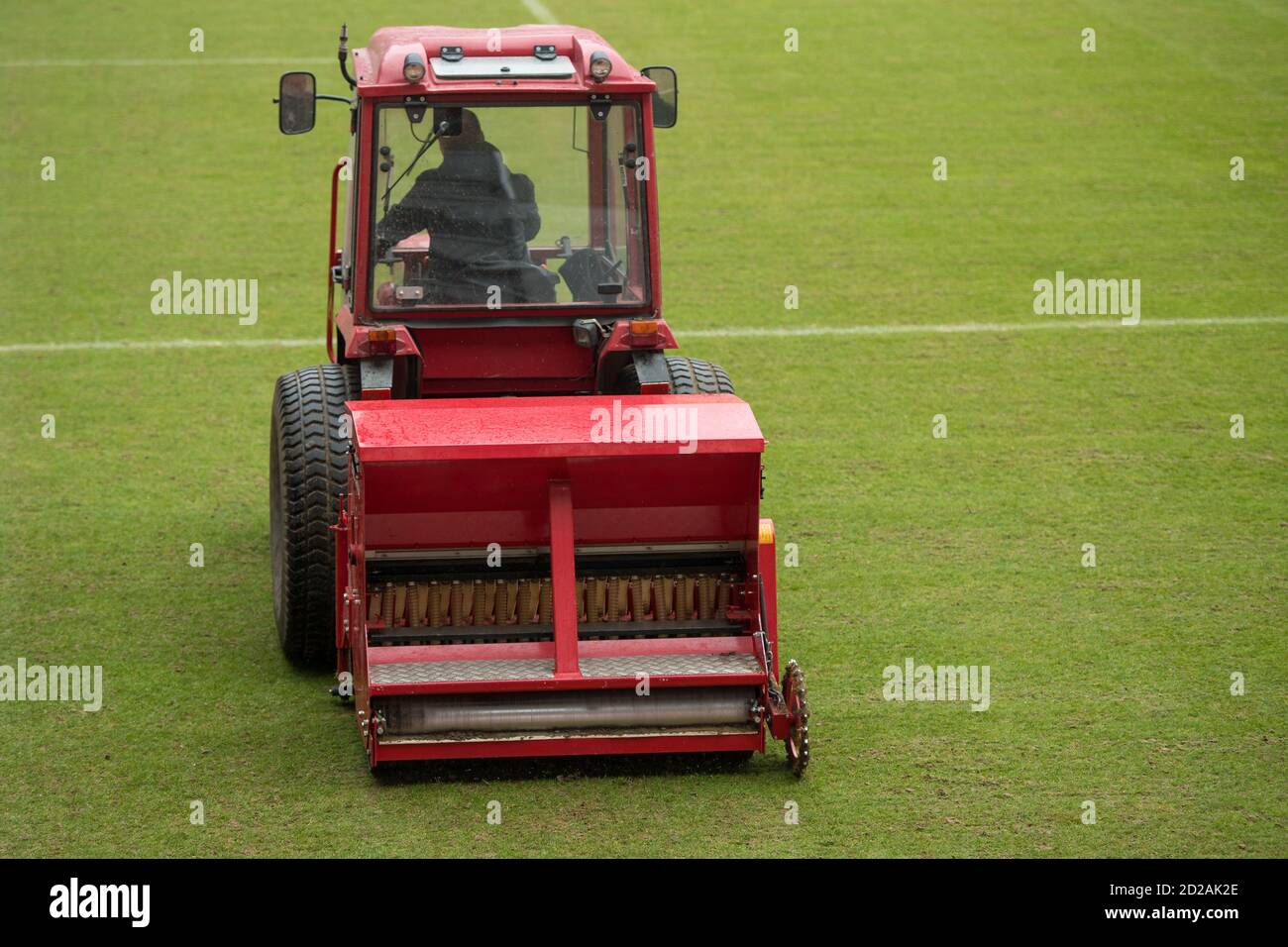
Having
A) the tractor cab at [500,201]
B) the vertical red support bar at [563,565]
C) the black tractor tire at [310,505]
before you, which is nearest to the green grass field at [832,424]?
the black tractor tire at [310,505]

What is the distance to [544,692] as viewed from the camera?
6586mm

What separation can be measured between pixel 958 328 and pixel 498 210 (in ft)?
20.8

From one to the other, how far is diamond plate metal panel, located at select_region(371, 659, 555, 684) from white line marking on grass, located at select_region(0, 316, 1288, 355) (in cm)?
671

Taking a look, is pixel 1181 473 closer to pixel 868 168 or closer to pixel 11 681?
pixel 11 681

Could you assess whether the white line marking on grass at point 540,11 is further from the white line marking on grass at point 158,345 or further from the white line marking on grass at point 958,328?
the white line marking on grass at point 158,345

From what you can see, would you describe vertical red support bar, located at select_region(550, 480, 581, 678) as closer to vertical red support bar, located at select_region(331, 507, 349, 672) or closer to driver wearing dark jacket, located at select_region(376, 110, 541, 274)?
vertical red support bar, located at select_region(331, 507, 349, 672)

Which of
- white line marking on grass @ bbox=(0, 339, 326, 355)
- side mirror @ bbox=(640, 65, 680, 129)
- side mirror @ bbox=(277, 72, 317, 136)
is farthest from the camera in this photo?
white line marking on grass @ bbox=(0, 339, 326, 355)

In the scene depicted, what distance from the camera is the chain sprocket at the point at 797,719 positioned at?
6.59m

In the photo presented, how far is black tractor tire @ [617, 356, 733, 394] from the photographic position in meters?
7.81

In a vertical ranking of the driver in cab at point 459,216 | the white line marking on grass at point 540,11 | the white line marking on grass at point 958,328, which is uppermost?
the white line marking on grass at point 540,11

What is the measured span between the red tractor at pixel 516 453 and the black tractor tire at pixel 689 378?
0.02m

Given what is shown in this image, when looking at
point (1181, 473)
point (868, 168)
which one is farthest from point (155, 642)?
point (868, 168)

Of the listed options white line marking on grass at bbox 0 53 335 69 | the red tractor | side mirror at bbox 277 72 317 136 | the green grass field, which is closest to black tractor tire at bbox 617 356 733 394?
the red tractor

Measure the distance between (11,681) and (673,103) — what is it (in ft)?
12.7
